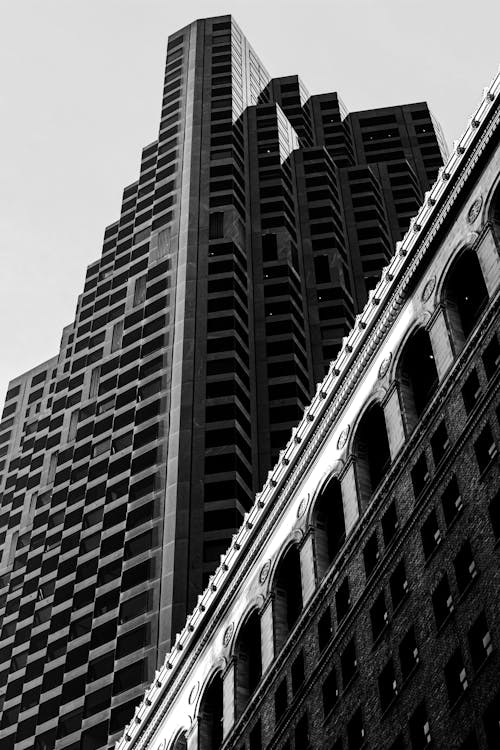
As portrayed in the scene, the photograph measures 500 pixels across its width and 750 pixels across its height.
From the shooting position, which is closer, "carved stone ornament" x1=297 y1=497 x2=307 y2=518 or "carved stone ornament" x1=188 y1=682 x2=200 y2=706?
"carved stone ornament" x1=297 y1=497 x2=307 y2=518

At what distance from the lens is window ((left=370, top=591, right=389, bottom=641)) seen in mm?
50000

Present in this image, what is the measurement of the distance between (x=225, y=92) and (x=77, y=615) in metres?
67.6

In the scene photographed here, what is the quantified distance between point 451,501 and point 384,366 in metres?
12.5

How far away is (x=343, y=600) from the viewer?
179 feet

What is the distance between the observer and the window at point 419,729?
143 feet

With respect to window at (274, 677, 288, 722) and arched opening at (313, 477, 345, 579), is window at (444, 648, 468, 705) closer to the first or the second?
window at (274, 677, 288, 722)

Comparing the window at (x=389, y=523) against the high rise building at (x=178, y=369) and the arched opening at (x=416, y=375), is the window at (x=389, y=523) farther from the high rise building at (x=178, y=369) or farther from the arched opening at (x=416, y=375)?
the high rise building at (x=178, y=369)

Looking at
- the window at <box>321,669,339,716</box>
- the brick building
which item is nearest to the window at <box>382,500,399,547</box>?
the brick building

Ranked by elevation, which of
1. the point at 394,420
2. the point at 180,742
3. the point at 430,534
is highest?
the point at 394,420

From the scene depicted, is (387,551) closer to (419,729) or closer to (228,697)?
(419,729)

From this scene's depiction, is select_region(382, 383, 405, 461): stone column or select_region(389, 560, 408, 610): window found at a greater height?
select_region(382, 383, 405, 461): stone column

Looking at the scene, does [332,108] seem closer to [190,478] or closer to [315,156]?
[315,156]

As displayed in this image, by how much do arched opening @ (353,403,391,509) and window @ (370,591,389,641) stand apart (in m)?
6.66

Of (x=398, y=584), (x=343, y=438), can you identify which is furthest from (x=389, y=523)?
(x=343, y=438)
